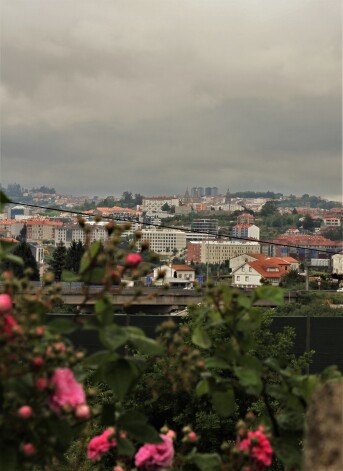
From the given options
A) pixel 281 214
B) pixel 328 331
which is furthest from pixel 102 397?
pixel 281 214

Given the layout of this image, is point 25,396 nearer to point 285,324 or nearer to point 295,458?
point 295,458

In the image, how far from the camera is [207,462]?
1430mm

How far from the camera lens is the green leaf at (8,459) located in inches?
46.2

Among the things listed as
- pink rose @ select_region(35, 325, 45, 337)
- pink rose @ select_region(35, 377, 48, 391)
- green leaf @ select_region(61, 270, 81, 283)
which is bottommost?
pink rose @ select_region(35, 377, 48, 391)

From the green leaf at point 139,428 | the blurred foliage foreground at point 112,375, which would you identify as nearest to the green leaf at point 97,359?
the blurred foliage foreground at point 112,375

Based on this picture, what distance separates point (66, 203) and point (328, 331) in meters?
155

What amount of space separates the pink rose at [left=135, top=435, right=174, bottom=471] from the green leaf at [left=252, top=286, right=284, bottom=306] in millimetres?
292

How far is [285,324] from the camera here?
1190cm

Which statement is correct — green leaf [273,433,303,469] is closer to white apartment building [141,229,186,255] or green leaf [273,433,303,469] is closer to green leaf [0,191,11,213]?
green leaf [0,191,11,213]

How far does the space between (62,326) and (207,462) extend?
368 millimetres

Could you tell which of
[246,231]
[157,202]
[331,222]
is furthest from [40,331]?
[157,202]

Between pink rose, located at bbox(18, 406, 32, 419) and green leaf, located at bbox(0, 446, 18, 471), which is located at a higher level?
pink rose, located at bbox(18, 406, 32, 419)

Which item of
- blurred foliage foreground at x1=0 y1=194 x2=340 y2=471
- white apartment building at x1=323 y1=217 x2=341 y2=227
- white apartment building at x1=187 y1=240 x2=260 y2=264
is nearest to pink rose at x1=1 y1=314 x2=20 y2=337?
blurred foliage foreground at x1=0 y1=194 x2=340 y2=471

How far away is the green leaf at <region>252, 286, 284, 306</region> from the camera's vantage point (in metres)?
1.38
